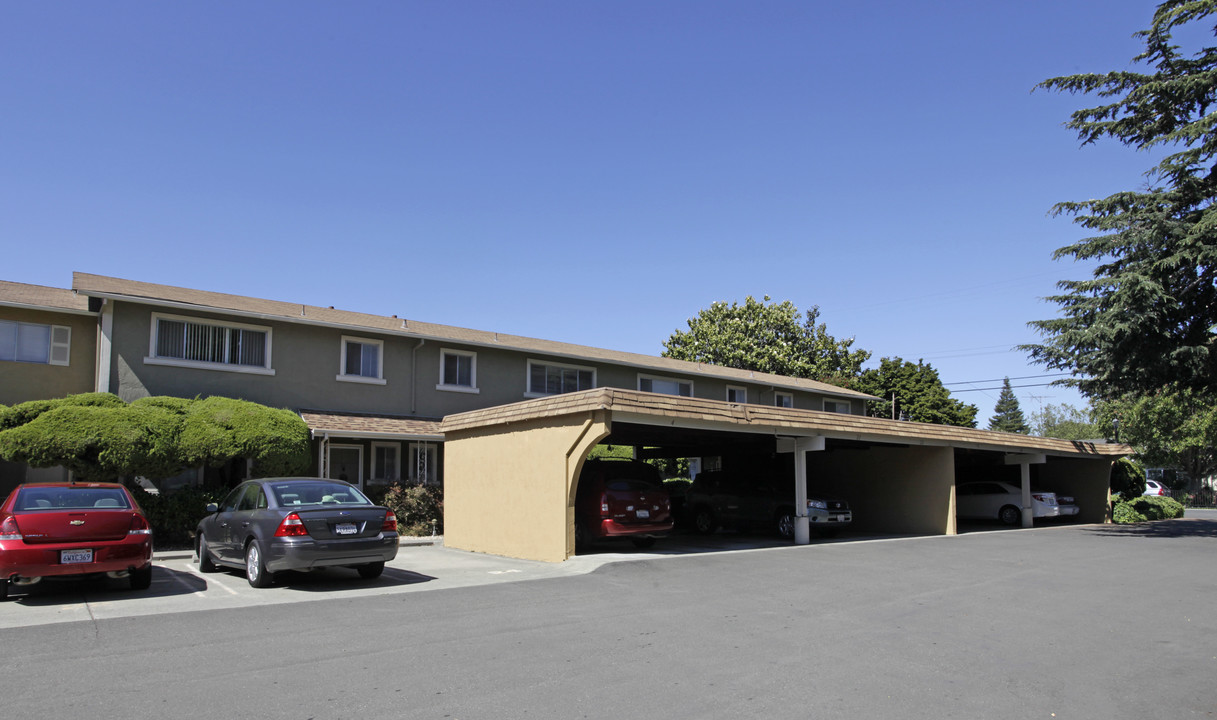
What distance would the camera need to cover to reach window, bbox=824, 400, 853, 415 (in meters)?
36.3

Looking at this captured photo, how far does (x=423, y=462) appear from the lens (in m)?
22.7

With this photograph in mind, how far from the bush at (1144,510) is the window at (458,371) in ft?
72.9

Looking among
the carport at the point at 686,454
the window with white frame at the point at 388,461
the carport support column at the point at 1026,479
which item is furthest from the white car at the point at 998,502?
the window with white frame at the point at 388,461

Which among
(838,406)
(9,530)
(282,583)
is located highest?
(838,406)

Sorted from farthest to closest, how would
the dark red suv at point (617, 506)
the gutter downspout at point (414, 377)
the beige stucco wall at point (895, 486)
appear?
1. the gutter downspout at point (414, 377)
2. the beige stucco wall at point (895, 486)
3. the dark red suv at point (617, 506)

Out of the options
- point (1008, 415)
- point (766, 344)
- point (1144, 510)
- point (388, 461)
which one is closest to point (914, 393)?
point (766, 344)

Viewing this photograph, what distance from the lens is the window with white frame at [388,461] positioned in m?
22.5

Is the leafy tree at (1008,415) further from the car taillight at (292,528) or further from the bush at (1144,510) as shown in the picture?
the car taillight at (292,528)

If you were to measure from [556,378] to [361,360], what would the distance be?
265 inches

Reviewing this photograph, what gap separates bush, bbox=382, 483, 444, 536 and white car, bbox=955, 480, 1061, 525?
1641cm

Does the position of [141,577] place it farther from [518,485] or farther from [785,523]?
[785,523]

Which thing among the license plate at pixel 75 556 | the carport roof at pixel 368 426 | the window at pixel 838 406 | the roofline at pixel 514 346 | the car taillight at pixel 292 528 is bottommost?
the license plate at pixel 75 556

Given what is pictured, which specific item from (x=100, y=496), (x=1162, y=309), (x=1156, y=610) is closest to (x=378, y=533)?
(x=100, y=496)

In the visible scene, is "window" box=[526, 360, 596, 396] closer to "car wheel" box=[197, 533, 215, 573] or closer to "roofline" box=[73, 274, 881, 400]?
"roofline" box=[73, 274, 881, 400]
